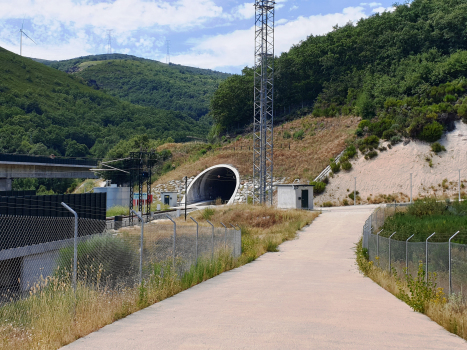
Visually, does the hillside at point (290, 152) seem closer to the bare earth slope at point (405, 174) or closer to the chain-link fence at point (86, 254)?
the bare earth slope at point (405, 174)

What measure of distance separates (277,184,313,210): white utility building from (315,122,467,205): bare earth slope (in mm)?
8847

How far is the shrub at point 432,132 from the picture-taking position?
5981 centimetres

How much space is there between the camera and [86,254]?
11.0 metres

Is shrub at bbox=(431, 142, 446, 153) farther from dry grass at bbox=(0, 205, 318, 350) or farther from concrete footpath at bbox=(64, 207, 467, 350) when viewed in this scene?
dry grass at bbox=(0, 205, 318, 350)

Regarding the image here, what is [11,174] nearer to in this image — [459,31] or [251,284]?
[251,284]

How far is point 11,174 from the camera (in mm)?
47188

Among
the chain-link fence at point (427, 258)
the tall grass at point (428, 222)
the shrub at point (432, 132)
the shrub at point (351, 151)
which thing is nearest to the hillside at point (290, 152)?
the shrub at point (351, 151)

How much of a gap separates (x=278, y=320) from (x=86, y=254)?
4.94 meters

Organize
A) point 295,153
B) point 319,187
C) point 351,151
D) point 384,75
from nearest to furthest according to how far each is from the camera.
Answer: point 319,187 → point 351,151 → point 295,153 → point 384,75

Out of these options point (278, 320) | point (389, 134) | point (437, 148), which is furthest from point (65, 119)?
point (278, 320)

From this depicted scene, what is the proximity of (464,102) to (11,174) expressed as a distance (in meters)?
57.8

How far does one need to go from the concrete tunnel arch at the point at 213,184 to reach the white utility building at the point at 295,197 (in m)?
10.3

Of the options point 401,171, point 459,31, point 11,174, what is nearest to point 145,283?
point 11,174

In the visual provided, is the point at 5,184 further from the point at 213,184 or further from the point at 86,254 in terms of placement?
the point at 86,254
